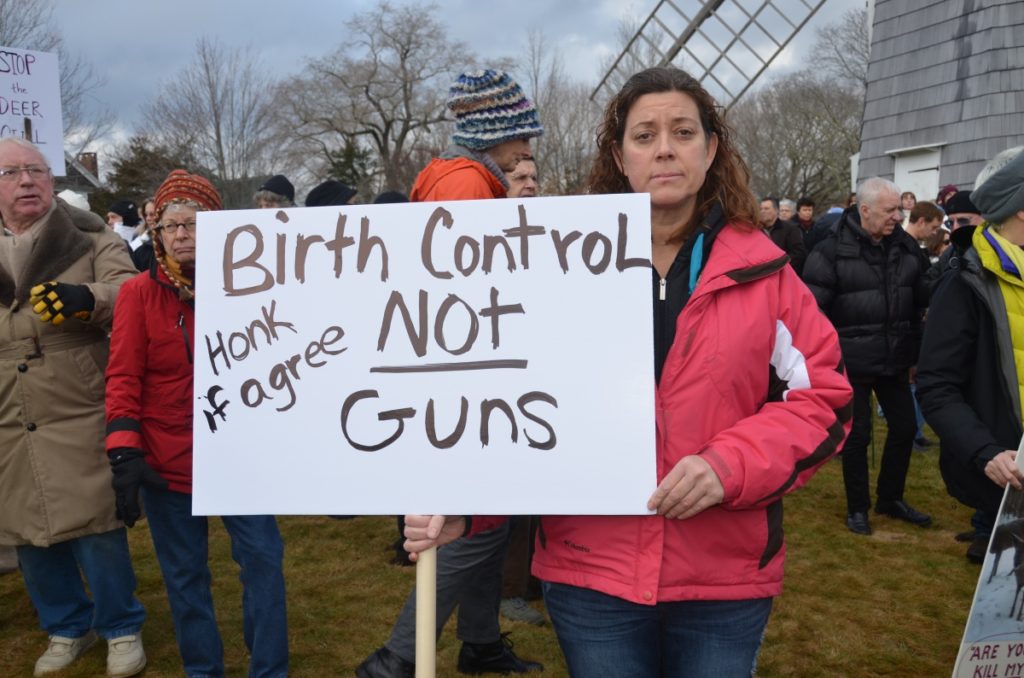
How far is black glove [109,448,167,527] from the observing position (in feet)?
8.95

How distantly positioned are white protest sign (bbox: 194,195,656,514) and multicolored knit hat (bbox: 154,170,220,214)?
4.33 ft

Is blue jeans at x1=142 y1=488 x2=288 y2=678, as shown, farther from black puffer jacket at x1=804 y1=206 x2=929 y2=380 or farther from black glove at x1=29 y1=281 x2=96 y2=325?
black puffer jacket at x1=804 y1=206 x2=929 y2=380

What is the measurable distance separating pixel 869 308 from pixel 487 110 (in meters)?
3.28

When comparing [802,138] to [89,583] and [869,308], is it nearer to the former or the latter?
[869,308]

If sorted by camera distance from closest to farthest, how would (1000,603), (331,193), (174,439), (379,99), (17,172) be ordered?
(1000,603)
(174,439)
(17,172)
(331,193)
(379,99)

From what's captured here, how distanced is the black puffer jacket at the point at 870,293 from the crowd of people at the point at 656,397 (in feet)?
0.04

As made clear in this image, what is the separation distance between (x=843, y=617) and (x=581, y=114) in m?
29.4

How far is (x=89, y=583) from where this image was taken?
11.5 ft

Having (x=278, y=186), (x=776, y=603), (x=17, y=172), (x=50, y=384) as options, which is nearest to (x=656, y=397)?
(x=50, y=384)

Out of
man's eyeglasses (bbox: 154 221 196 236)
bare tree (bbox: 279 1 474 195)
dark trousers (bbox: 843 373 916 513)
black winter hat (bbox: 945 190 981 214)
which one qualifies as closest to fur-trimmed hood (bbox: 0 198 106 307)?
man's eyeglasses (bbox: 154 221 196 236)

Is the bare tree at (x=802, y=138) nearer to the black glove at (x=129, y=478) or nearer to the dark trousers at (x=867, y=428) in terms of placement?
the dark trousers at (x=867, y=428)

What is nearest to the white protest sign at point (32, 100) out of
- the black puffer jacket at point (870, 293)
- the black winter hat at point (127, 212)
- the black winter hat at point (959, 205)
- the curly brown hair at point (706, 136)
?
the curly brown hair at point (706, 136)

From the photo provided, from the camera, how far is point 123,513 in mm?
2771

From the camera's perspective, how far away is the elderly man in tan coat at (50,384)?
131 inches
